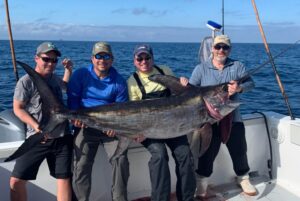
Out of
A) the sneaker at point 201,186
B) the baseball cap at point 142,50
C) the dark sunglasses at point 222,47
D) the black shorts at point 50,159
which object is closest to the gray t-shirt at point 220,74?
the dark sunglasses at point 222,47

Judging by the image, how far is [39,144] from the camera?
327 centimetres

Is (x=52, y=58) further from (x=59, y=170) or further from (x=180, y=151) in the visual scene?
(x=180, y=151)

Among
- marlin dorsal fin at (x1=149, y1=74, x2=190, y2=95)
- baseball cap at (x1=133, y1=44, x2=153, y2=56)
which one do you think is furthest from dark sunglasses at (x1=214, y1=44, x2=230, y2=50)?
baseball cap at (x1=133, y1=44, x2=153, y2=56)

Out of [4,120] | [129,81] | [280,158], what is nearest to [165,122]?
[129,81]

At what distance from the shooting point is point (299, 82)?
1477cm

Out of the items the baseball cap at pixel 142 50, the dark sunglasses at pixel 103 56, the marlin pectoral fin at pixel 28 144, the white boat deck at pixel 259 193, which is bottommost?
the white boat deck at pixel 259 193

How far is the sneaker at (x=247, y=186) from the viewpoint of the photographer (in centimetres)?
411

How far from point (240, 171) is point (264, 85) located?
35.3 feet

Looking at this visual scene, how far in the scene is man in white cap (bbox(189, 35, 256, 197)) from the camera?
385cm

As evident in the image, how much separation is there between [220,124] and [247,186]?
83 centimetres

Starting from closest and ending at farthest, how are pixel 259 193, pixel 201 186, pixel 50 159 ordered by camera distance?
pixel 50 159 → pixel 201 186 → pixel 259 193

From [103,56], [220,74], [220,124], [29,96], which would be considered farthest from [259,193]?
[29,96]

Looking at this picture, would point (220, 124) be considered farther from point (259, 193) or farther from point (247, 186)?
point (259, 193)

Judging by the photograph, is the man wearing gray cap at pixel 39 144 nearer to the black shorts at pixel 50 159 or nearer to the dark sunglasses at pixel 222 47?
the black shorts at pixel 50 159
